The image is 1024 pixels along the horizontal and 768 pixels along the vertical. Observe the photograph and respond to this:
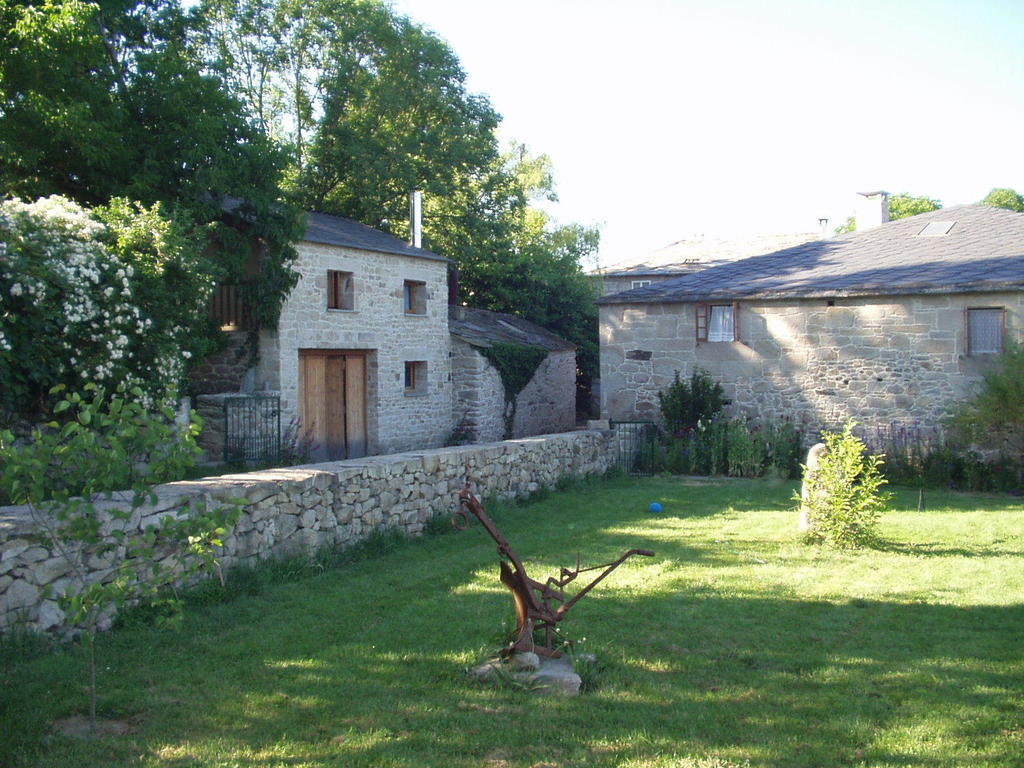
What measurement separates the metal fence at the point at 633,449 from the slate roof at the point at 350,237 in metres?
5.88

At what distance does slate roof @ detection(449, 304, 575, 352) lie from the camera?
64.8 feet

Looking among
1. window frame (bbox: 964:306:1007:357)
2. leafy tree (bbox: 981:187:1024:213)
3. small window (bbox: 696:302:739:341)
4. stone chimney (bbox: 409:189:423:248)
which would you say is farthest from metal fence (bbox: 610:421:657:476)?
leafy tree (bbox: 981:187:1024:213)

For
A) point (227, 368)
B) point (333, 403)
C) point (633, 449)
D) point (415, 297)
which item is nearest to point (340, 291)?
point (333, 403)

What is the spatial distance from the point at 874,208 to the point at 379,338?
13.6 metres

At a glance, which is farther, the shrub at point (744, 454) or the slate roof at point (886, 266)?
the slate roof at point (886, 266)

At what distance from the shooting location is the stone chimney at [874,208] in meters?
22.2

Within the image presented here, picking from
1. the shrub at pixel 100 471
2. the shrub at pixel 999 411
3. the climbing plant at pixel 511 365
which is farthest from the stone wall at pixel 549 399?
the shrub at pixel 100 471

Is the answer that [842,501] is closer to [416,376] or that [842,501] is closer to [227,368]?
[227,368]

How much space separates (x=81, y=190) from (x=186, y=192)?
1702mm

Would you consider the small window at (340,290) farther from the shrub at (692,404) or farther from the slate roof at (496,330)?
the shrub at (692,404)

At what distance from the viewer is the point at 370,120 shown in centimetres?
2491

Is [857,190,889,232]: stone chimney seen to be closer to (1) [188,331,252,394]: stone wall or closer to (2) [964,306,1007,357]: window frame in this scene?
(2) [964,306,1007,357]: window frame

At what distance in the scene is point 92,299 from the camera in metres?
10.8

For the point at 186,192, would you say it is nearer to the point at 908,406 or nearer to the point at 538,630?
the point at 538,630
